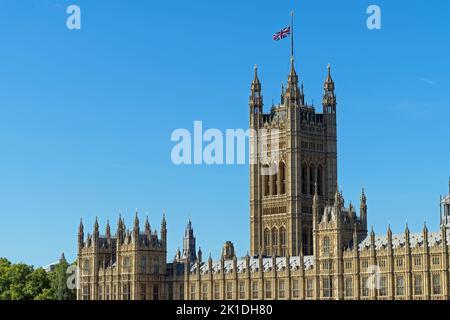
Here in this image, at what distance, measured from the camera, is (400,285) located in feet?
474

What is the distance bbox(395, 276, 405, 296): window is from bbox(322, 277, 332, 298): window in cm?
1311

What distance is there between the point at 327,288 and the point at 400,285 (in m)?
14.3

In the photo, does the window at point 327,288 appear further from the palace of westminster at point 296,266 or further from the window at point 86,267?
the window at point 86,267

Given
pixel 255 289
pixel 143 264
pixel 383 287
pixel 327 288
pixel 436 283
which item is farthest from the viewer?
pixel 143 264

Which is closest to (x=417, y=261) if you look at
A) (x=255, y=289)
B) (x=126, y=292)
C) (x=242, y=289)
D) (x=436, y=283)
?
(x=436, y=283)

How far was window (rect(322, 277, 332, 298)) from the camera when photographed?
15475 cm

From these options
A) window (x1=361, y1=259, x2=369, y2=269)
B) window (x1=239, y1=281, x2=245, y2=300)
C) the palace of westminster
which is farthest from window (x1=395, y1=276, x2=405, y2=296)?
window (x1=239, y1=281, x2=245, y2=300)

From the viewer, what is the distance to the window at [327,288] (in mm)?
154750

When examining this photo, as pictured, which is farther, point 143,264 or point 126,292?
point 126,292

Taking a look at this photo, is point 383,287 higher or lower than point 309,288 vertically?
lower

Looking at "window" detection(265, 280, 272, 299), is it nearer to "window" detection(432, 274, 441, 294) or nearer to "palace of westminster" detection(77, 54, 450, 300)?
"palace of westminster" detection(77, 54, 450, 300)

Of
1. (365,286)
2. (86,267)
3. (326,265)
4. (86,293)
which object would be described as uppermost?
(86,267)

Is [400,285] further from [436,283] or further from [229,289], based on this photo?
[229,289]

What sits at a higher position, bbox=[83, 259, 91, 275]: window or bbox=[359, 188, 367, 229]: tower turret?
bbox=[359, 188, 367, 229]: tower turret
